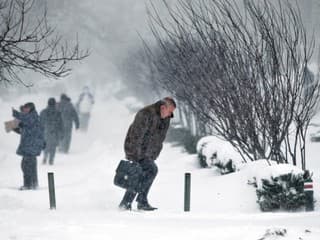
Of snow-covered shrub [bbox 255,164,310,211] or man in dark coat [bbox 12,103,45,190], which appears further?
man in dark coat [bbox 12,103,45,190]

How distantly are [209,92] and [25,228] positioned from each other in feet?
12.9

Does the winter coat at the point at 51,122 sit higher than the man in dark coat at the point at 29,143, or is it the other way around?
the winter coat at the point at 51,122

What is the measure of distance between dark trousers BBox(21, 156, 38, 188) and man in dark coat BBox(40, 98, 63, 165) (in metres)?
3.90

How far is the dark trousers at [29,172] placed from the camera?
9.65 meters

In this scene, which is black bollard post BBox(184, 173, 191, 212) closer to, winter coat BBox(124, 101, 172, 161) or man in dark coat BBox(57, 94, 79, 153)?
winter coat BBox(124, 101, 172, 161)

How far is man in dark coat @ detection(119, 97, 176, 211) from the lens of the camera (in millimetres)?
6582

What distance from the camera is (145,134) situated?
21.8 ft

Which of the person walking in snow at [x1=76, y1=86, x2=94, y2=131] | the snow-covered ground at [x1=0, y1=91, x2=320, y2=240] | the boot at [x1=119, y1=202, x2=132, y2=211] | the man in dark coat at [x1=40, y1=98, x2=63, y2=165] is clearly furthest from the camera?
the person walking in snow at [x1=76, y1=86, x2=94, y2=131]

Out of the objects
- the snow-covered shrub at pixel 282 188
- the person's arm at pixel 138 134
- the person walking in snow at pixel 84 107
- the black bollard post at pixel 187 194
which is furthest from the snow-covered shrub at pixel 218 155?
the person walking in snow at pixel 84 107

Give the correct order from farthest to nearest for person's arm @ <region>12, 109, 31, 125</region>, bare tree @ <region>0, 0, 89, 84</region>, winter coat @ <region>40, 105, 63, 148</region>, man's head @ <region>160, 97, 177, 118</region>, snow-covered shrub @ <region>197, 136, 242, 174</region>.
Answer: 1. winter coat @ <region>40, 105, 63, 148</region>
2. person's arm @ <region>12, 109, 31, 125</region>
3. snow-covered shrub @ <region>197, 136, 242, 174</region>
4. bare tree @ <region>0, 0, 89, 84</region>
5. man's head @ <region>160, 97, 177, 118</region>

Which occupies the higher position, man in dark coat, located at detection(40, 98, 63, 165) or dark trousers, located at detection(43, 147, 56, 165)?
man in dark coat, located at detection(40, 98, 63, 165)

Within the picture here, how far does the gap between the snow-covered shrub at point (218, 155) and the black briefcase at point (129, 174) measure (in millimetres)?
2951

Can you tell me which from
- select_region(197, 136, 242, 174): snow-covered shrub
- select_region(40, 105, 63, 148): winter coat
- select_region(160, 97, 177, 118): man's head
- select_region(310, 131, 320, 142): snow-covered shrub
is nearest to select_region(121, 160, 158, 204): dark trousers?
select_region(160, 97, 177, 118): man's head

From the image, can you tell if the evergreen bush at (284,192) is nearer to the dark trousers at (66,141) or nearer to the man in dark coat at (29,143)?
the man in dark coat at (29,143)
